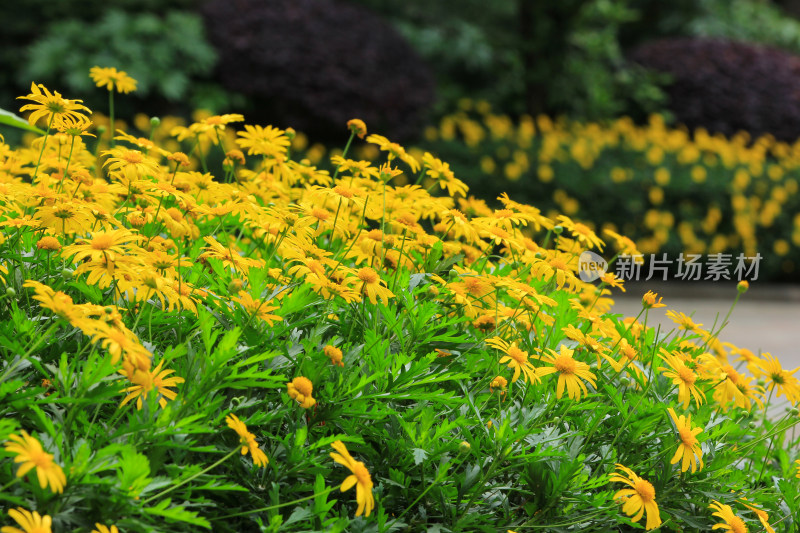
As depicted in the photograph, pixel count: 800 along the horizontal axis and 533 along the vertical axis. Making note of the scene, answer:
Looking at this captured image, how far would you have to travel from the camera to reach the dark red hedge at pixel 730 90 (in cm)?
1146

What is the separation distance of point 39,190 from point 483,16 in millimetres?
11215

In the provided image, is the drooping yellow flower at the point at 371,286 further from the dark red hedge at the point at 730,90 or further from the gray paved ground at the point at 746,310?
the dark red hedge at the point at 730,90

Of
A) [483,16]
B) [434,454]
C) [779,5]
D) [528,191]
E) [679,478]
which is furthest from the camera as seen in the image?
[779,5]

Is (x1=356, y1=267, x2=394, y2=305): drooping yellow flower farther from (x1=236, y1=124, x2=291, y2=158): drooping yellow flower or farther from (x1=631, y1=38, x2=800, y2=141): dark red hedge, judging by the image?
(x1=631, y1=38, x2=800, y2=141): dark red hedge

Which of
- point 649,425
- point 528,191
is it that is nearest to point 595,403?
point 649,425

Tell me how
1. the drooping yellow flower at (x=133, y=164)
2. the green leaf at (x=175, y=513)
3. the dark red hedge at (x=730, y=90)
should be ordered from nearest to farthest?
1. the green leaf at (x=175, y=513)
2. the drooping yellow flower at (x=133, y=164)
3. the dark red hedge at (x=730, y=90)

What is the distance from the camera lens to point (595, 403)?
187 cm

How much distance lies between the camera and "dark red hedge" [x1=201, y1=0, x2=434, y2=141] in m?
8.52

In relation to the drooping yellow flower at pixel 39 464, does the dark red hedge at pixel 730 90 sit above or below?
above

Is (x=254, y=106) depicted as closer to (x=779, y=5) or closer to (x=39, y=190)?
(x=39, y=190)

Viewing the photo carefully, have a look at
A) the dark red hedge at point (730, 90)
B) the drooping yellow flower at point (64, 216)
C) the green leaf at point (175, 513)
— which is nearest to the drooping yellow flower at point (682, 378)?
the green leaf at point (175, 513)

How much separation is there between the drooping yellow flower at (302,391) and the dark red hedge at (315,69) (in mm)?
7228

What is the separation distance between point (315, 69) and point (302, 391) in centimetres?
744

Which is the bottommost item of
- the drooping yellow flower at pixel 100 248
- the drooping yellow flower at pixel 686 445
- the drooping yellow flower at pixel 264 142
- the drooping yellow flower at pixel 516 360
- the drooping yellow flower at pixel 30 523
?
the drooping yellow flower at pixel 30 523
